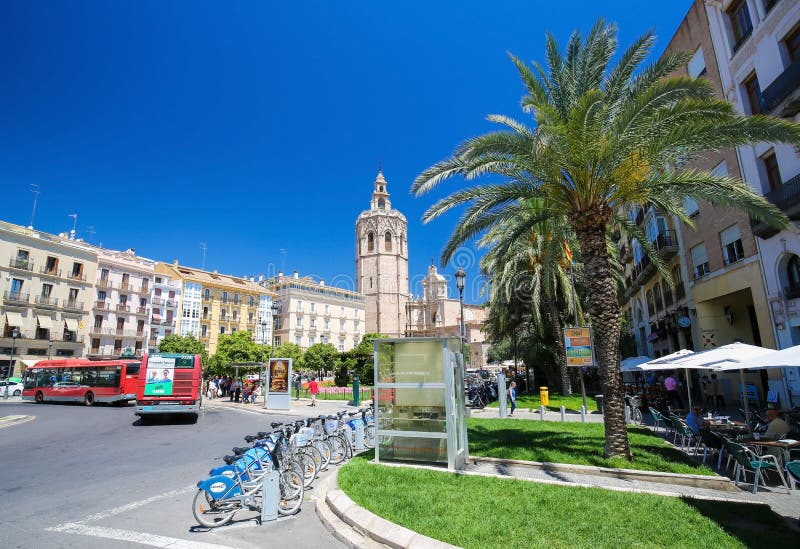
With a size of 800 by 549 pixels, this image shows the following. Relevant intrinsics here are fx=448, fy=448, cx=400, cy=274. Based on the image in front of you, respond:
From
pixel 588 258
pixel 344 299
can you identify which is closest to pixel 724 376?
pixel 588 258

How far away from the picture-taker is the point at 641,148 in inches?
344

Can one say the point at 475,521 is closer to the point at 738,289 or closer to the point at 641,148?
the point at 641,148

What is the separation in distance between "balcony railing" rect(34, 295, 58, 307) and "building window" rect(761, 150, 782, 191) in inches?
2040

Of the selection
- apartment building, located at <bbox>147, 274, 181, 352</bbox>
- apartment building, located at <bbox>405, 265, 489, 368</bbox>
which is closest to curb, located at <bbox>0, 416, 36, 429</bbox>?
apartment building, located at <bbox>147, 274, 181, 352</bbox>

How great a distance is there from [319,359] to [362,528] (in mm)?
38008

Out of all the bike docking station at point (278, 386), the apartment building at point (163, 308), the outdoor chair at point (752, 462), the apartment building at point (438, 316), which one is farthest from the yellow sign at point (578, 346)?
the apartment building at point (438, 316)

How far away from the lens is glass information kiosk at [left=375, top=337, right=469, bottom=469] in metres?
7.75

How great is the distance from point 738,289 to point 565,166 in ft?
41.1

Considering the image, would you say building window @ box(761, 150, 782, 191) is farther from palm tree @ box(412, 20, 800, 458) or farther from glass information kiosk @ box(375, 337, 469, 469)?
glass information kiosk @ box(375, 337, 469, 469)

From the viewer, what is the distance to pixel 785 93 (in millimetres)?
13008

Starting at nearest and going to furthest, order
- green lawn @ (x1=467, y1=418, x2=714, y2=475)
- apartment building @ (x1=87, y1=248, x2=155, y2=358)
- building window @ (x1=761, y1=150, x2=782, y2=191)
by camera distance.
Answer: green lawn @ (x1=467, y1=418, x2=714, y2=475), building window @ (x1=761, y1=150, x2=782, y2=191), apartment building @ (x1=87, y1=248, x2=155, y2=358)

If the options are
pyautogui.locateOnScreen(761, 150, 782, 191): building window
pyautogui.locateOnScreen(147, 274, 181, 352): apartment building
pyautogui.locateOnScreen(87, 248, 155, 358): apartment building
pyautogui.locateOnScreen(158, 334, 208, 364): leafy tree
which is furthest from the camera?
pyautogui.locateOnScreen(147, 274, 181, 352): apartment building

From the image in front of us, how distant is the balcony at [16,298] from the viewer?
126 feet

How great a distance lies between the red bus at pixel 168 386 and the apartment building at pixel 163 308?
127 ft
